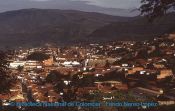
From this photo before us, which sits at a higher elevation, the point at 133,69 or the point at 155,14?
the point at 155,14

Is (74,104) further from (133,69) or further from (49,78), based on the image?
(133,69)

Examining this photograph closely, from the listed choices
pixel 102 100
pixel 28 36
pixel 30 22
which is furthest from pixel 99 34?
pixel 102 100

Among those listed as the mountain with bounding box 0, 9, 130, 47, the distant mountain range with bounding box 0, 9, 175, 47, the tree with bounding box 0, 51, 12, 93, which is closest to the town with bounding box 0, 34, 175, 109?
the tree with bounding box 0, 51, 12, 93

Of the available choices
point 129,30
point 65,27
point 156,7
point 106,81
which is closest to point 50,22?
point 65,27

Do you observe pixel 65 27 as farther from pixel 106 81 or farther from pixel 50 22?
pixel 106 81

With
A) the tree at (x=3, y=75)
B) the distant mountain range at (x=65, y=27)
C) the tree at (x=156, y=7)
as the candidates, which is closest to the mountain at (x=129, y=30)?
the distant mountain range at (x=65, y=27)

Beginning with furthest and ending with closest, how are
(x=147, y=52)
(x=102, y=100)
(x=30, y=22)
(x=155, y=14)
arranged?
(x=30, y=22), (x=147, y=52), (x=102, y=100), (x=155, y=14)
